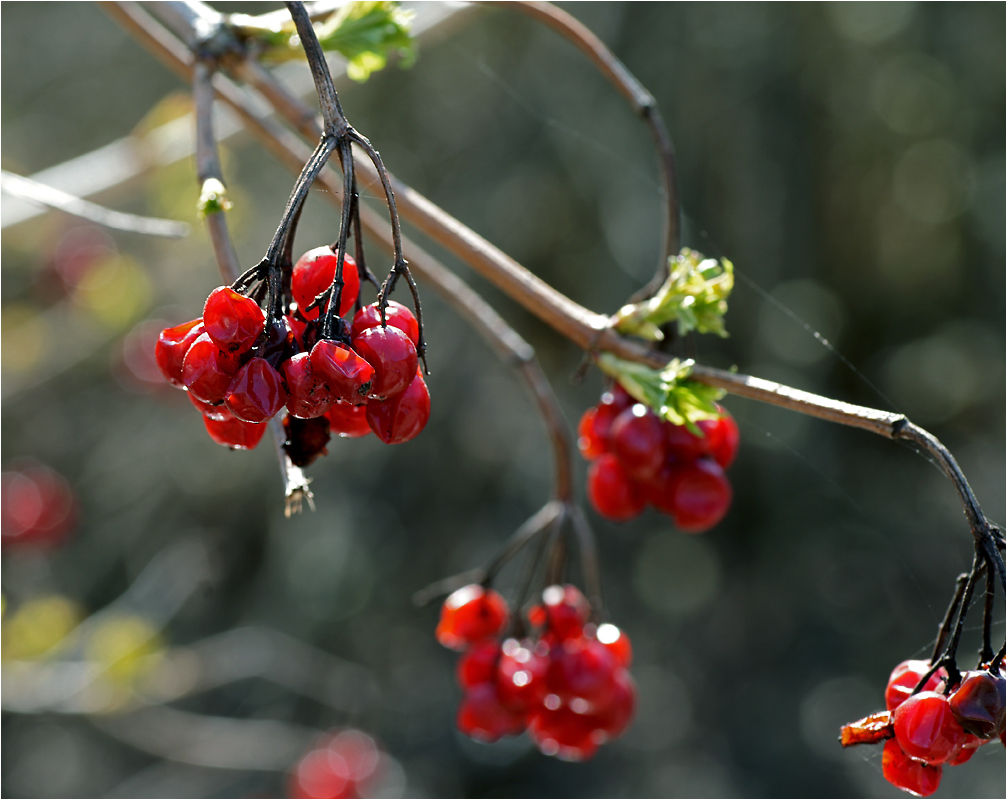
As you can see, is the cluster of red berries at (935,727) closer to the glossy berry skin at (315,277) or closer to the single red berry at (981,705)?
the single red berry at (981,705)

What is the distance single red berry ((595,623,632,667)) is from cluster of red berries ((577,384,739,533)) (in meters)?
0.31

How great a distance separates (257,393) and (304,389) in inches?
1.6

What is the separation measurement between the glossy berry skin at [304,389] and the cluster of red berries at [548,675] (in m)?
0.82

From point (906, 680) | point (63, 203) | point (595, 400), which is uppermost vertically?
point (595, 400)

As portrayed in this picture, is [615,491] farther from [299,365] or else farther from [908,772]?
[299,365]

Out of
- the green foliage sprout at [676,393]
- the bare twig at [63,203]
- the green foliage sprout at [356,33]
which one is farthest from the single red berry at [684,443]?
the bare twig at [63,203]

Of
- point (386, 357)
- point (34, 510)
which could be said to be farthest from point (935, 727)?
point (34, 510)

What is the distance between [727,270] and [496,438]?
2.70 meters

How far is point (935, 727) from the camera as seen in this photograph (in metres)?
0.77

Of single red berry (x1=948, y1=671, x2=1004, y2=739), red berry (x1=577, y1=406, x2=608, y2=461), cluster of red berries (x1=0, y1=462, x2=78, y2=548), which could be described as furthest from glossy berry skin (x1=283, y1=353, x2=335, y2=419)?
cluster of red berries (x1=0, y1=462, x2=78, y2=548)

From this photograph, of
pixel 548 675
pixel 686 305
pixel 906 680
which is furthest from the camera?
pixel 548 675

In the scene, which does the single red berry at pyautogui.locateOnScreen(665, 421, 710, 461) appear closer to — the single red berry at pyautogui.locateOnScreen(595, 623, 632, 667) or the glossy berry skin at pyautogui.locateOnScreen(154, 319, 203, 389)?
the single red berry at pyautogui.locateOnScreen(595, 623, 632, 667)

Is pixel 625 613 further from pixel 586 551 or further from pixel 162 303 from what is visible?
pixel 162 303

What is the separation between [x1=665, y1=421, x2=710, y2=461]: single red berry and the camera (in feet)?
3.65
